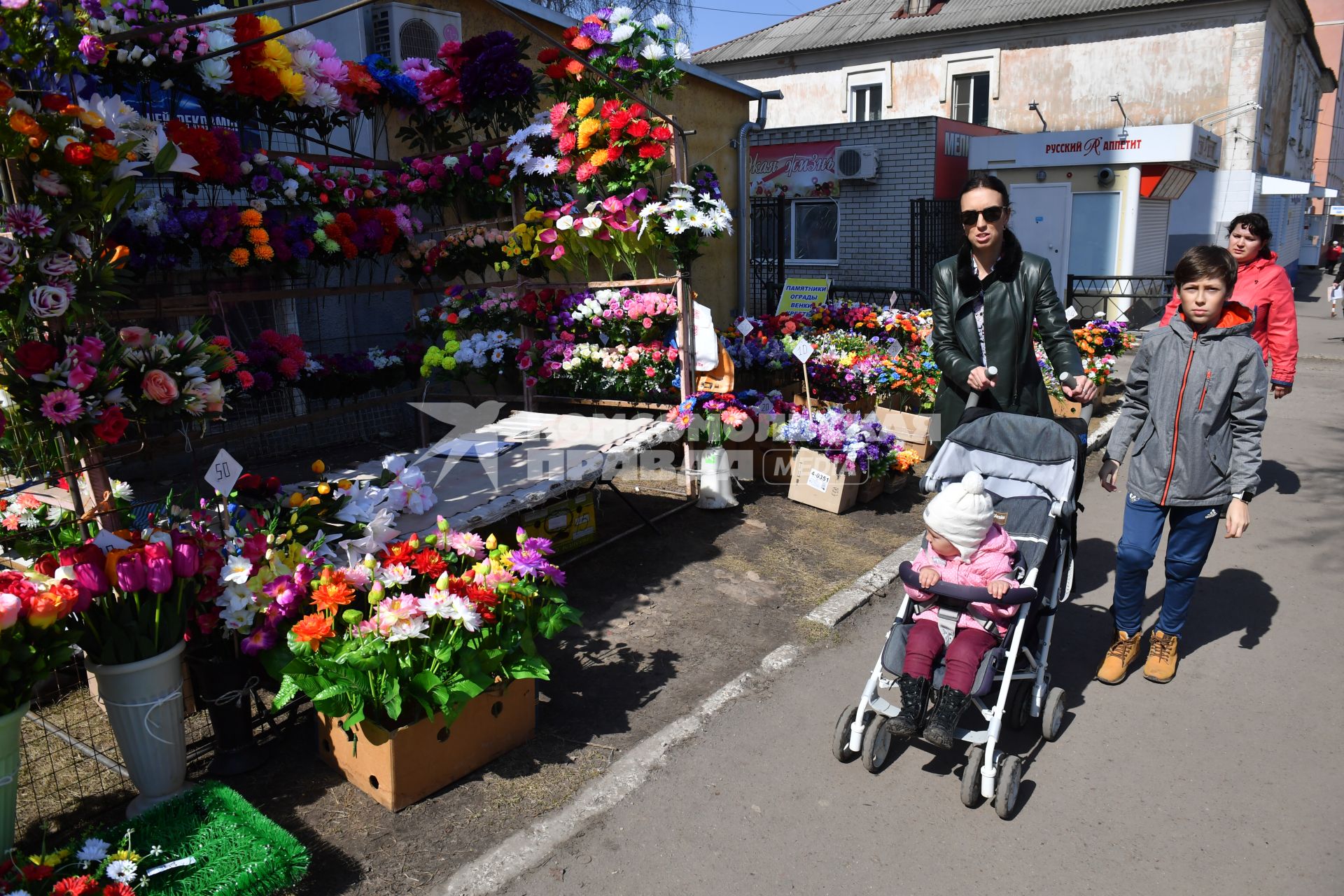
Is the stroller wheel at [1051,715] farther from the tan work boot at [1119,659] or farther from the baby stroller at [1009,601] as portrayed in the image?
the tan work boot at [1119,659]

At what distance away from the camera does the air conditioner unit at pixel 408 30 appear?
23.0 feet

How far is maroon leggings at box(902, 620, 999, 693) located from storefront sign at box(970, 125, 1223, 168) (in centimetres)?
1658

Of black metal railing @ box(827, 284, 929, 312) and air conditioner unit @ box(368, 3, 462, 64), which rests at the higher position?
air conditioner unit @ box(368, 3, 462, 64)

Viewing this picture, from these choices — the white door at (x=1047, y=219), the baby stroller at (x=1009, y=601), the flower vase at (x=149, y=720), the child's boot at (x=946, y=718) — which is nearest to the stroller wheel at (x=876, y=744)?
the baby stroller at (x=1009, y=601)

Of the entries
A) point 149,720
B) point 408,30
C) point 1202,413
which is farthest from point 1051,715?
point 408,30

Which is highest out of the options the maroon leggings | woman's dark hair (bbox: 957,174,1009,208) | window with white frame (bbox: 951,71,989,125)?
window with white frame (bbox: 951,71,989,125)

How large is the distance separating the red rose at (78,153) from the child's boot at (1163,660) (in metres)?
4.63

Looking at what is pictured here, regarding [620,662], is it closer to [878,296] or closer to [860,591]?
[860,591]

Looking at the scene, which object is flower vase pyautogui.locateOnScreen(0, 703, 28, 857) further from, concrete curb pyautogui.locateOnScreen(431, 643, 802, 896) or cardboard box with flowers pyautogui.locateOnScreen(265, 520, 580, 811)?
concrete curb pyautogui.locateOnScreen(431, 643, 802, 896)

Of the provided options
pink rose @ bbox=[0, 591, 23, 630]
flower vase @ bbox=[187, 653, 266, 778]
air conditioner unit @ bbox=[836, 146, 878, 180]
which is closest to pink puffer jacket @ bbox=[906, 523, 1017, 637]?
flower vase @ bbox=[187, 653, 266, 778]

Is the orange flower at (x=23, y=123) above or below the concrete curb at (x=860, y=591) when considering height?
above

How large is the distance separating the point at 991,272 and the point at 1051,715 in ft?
6.42

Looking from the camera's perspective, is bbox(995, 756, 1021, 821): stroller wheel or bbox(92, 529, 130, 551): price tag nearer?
bbox(92, 529, 130, 551): price tag

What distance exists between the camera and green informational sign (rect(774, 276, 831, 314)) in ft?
34.6
